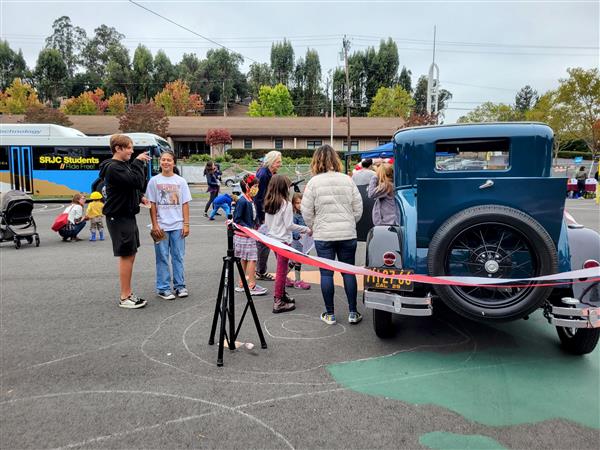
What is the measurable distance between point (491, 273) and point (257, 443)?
7.54ft

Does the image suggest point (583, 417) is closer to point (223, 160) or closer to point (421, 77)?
point (223, 160)

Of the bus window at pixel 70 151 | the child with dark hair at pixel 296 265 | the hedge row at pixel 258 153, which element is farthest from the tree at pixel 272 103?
the child with dark hair at pixel 296 265

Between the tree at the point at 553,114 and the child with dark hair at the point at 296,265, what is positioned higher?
the tree at the point at 553,114

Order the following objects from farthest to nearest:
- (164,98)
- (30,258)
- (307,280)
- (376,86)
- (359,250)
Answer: (376,86) → (164,98) → (359,250) → (30,258) → (307,280)

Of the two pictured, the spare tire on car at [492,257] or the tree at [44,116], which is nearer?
the spare tire on car at [492,257]

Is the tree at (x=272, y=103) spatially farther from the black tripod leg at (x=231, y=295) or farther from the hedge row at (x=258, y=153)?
the black tripod leg at (x=231, y=295)

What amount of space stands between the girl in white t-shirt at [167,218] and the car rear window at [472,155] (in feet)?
10.1

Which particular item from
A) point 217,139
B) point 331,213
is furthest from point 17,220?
point 217,139

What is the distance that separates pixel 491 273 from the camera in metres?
3.72

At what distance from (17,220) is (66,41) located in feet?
338

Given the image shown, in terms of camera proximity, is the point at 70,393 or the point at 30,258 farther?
the point at 30,258

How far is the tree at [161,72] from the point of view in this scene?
83.1 meters

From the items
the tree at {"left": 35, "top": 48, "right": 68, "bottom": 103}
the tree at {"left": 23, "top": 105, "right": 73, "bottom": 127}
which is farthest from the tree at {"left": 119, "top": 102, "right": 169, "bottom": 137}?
the tree at {"left": 35, "top": 48, "right": 68, "bottom": 103}

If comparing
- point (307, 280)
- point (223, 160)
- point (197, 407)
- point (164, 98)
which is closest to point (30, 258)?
point (307, 280)
